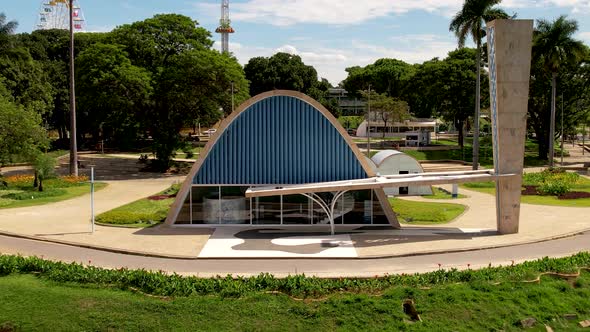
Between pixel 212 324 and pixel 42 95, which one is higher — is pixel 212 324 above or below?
below

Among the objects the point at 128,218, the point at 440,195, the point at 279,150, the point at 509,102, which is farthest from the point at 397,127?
the point at 128,218

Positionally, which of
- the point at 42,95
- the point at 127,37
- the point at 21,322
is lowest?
the point at 21,322

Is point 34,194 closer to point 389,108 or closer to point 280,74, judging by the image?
point 389,108

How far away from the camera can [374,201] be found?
29.5 meters

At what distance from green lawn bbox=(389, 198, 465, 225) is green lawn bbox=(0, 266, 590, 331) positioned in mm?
12758

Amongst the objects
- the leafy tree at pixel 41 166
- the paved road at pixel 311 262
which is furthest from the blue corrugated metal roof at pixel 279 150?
the leafy tree at pixel 41 166

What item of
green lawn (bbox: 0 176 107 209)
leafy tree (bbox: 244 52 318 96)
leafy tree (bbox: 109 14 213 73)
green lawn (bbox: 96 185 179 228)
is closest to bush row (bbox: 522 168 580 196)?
green lawn (bbox: 96 185 179 228)

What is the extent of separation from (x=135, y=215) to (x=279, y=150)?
9.30 m

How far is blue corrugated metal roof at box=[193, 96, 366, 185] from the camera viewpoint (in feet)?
97.3

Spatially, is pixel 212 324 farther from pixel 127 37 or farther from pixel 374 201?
pixel 127 37

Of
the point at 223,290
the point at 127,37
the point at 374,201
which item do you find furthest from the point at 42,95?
the point at 223,290

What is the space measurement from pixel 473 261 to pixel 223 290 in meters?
10.7

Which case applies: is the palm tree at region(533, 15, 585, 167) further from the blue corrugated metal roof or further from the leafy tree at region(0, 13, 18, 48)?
the leafy tree at region(0, 13, 18, 48)

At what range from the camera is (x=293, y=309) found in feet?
57.6
